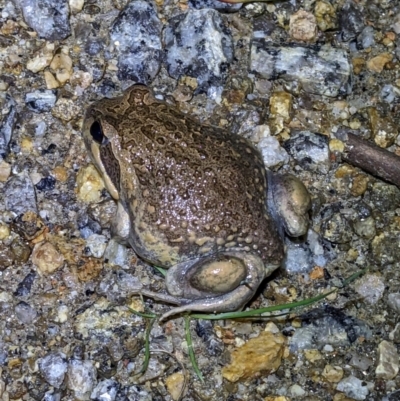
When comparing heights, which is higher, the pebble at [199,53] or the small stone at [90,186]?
the pebble at [199,53]

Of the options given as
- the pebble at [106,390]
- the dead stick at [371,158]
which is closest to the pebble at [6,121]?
the pebble at [106,390]

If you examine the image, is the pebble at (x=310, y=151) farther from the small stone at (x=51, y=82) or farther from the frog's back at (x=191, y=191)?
the small stone at (x=51, y=82)

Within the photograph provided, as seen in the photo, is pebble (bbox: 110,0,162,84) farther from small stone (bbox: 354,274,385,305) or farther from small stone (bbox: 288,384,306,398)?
small stone (bbox: 288,384,306,398)

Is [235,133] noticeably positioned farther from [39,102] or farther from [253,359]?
[253,359]

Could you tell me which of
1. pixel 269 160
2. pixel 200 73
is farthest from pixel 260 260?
pixel 200 73

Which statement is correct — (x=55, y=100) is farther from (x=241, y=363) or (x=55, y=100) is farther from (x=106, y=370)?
(x=241, y=363)

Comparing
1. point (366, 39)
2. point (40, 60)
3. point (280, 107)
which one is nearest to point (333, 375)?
point (280, 107)
